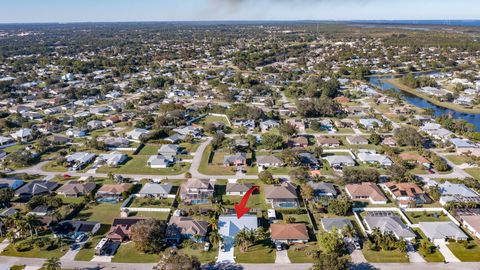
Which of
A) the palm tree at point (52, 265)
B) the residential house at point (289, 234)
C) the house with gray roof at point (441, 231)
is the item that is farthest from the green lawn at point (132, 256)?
the house with gray roof at point (441, 231)

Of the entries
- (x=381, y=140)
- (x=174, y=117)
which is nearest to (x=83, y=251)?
(x=174, y=117)

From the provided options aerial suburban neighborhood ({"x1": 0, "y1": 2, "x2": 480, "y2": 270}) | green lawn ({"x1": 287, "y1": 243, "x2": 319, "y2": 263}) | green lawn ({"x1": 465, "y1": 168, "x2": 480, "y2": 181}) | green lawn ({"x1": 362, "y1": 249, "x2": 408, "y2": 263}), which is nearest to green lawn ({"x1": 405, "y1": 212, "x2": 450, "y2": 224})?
aerial suburban neighborhood ({"x1": 0, "y1": 2, "x2": 480, "y2": 270})

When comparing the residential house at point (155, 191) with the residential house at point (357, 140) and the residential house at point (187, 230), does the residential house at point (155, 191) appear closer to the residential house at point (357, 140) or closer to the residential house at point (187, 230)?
the residential house at point (187, 230)

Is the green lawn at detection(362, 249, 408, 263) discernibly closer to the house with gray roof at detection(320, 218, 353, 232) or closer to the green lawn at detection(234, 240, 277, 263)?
the house with gray roof at detection(320, 218, 353, 232)

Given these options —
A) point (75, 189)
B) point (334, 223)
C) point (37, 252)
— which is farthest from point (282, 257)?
point (75, 189)

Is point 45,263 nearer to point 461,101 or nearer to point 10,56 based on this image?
point 461,101
